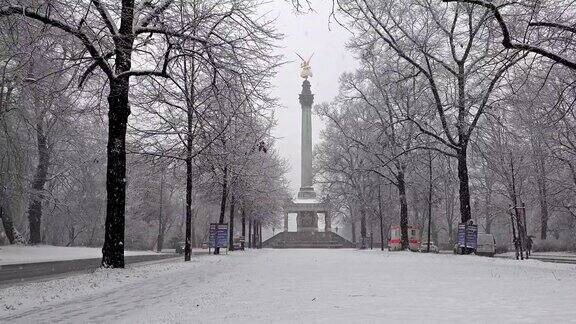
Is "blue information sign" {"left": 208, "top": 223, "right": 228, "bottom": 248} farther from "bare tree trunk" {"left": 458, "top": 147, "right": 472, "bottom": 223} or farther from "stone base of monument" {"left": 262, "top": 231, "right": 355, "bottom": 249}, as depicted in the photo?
"stone base of monument" {"left": 262, "top": 231, "right": 355, "bottom": 249}

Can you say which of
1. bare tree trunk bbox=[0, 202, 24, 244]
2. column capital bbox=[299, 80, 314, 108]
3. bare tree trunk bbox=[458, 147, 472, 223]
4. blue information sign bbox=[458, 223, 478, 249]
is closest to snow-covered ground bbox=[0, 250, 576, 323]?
blue information sign bbox=[458, 223, 478, 249]

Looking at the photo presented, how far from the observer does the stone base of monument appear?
66250 mm

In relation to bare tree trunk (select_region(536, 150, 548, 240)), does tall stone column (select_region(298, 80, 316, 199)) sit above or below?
above

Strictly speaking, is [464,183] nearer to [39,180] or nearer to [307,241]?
[39,180]

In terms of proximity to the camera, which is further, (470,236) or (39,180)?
(39,180)

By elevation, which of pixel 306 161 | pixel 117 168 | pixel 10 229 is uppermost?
pixel 306 161

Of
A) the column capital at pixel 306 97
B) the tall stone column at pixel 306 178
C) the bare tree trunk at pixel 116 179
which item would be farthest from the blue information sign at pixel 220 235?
the column capital at pixel 306 97

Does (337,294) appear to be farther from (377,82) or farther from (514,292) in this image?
(377,82)

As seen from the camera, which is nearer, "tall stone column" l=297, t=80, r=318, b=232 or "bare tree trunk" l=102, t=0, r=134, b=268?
"bare tree trunk" l=102, t=0, r=134, b=268

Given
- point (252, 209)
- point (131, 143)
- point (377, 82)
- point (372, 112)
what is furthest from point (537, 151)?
point (131, 143)

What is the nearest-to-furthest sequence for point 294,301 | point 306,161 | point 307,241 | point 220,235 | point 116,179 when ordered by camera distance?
point 294,301 < point 116,179 < point 220,235 < point 307,241 < point 306,161

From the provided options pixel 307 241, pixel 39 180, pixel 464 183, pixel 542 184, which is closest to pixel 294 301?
pixel 464 183

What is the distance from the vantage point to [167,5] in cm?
1518

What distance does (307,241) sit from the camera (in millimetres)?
69438
